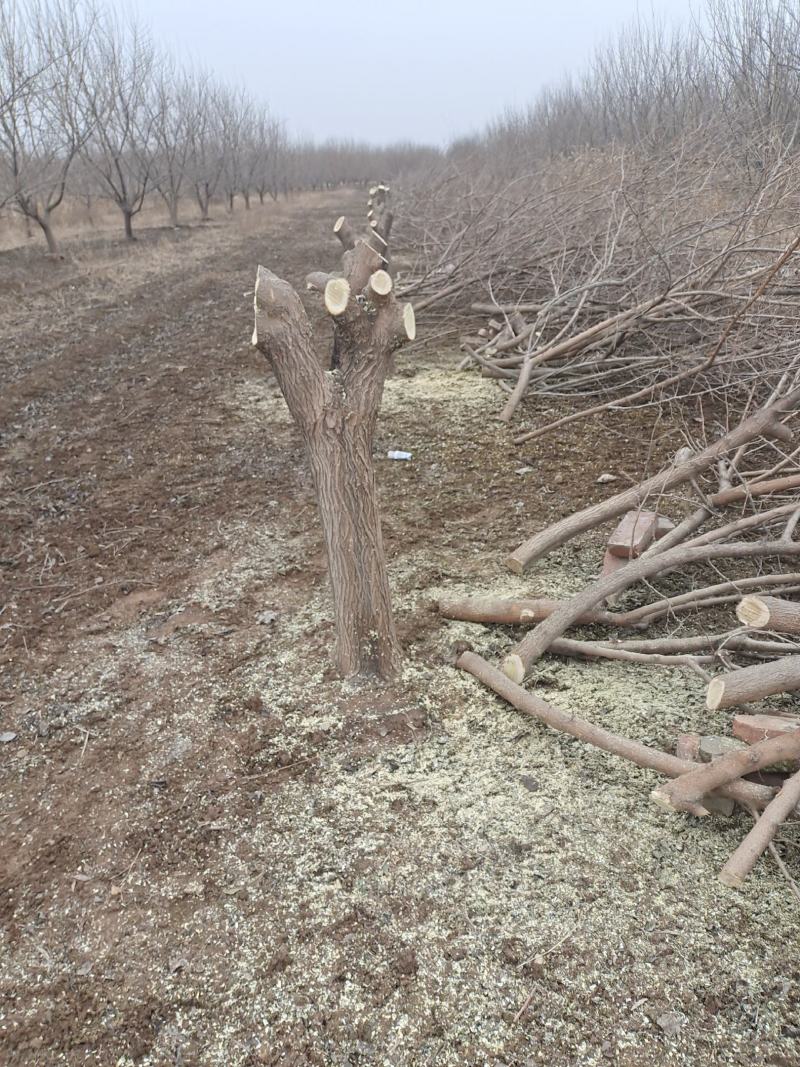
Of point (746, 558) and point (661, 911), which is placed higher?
point (746, 558)

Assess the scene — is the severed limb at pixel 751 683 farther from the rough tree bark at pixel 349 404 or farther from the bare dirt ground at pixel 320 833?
the rough tree bark at pixel 349 404

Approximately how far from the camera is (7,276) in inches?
491

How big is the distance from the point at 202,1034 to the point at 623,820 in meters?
1.25

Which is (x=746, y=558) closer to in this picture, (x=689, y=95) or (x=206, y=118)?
(x=689, y=95)

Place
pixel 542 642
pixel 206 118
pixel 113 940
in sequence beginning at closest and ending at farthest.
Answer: pixel 113 940 → pixel 542 642 → pixel 206 118

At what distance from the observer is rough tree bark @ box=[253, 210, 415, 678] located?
2.25 m

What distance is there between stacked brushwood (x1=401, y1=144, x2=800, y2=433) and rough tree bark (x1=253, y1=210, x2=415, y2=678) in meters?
2.10

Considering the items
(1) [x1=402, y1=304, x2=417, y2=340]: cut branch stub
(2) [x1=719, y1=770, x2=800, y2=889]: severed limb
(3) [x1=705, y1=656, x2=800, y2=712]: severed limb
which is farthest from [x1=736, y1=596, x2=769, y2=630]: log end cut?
(1) [x1=402, y1=304, x2=417, y2=340]: cut branch stub

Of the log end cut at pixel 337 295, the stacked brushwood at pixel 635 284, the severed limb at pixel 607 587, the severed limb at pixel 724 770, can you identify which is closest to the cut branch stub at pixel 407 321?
the log end cut at pixel 337 295

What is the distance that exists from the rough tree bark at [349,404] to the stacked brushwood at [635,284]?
6.90 ft

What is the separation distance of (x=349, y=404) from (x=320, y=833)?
4.43ft

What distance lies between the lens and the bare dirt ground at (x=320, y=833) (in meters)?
1.64

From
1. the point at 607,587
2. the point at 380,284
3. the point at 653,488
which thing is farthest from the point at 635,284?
the point at 380,284

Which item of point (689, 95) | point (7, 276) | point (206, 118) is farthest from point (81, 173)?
point (689, 95)
